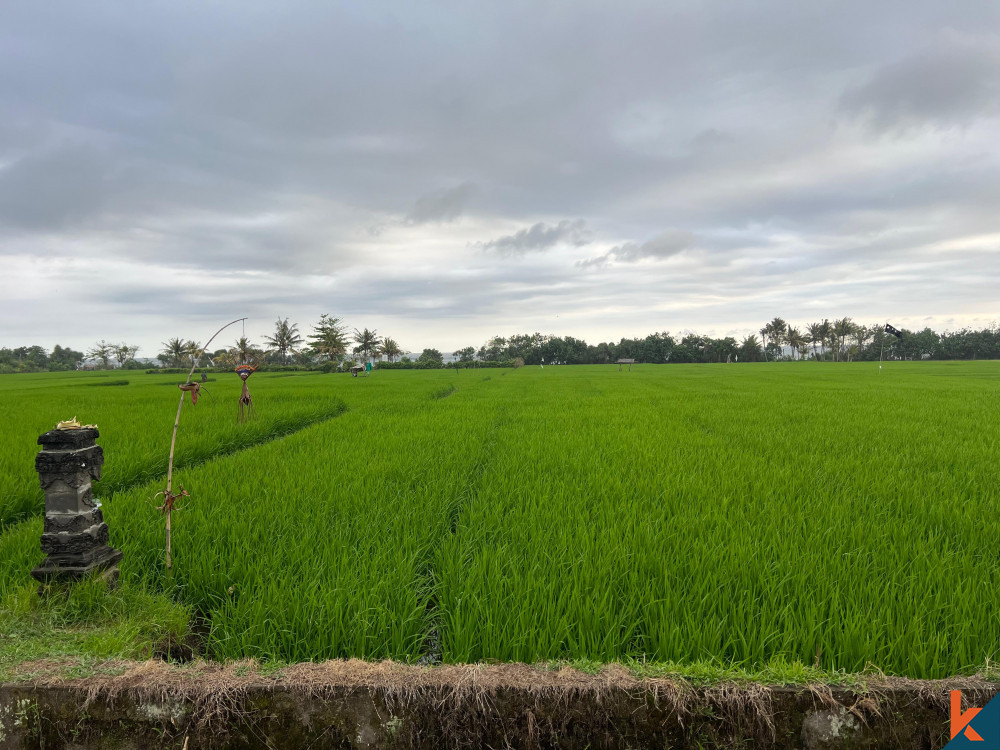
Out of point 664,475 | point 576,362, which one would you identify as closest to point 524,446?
point 664,475

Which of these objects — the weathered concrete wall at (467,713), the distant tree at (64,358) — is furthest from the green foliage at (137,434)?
the distant tree at (64,358)

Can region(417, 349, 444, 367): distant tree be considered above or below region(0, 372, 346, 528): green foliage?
above

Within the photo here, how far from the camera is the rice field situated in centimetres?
199

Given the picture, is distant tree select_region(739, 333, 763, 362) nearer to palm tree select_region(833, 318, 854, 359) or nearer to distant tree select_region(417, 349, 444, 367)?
palm tree select_region(833, 318, 854, 359)

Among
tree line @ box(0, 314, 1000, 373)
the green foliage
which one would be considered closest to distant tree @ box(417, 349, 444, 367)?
tree line @ box(0, 314, 1000, 373)

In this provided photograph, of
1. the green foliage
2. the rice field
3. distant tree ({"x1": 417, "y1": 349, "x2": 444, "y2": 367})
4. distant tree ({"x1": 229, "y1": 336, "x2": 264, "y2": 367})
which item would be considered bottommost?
the rice field

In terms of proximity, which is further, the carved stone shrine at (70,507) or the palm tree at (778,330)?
the palm tree at (778,330)

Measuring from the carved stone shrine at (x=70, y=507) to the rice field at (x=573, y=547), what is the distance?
251mm

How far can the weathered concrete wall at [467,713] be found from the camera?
147cm

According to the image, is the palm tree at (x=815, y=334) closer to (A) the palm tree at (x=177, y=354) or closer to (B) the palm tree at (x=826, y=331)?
(B) the palm tree at (x=826, y=331)

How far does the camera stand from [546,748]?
59.9 inches

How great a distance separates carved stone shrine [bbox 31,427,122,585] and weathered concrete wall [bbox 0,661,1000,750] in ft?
2.74

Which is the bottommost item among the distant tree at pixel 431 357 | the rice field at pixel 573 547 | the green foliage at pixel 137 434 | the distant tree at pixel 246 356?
the rice field at pixel 573 547

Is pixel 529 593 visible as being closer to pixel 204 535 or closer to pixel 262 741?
pixel 262 741
